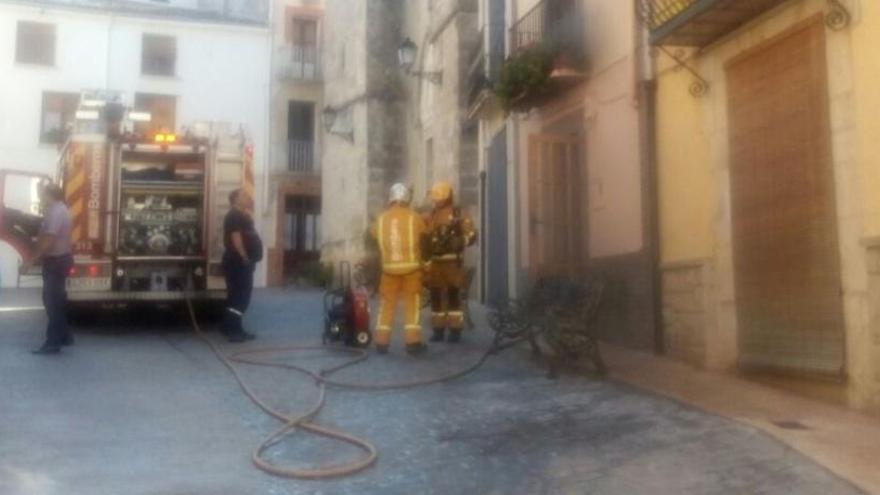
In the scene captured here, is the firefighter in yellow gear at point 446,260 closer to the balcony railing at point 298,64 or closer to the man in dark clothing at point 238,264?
the man in dark clothing at point 238,264

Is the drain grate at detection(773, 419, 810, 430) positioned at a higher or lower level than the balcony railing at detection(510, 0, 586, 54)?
lower

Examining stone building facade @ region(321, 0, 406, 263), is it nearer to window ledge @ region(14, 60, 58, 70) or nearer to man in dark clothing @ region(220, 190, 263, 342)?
window ledge @ region(14, 60, 58, 70)

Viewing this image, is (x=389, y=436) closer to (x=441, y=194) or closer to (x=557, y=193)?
(x=441, y=194)

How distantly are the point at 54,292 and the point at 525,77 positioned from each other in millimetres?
5961

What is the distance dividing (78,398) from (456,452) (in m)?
3.28

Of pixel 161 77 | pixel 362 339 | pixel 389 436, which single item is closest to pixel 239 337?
pixel 362 339

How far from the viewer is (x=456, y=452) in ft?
19.7

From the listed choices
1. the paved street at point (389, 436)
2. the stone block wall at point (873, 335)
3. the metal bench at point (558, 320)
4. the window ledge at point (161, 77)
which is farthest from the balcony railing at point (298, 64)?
the stone block wall at point (873, 335)

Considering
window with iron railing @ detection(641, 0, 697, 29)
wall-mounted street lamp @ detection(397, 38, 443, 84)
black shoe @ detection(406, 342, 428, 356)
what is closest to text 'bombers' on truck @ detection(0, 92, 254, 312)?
black shoe @ detection(406, 342, 428, 356)

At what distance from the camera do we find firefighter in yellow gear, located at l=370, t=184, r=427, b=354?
958 centimetres

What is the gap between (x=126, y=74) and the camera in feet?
95.1

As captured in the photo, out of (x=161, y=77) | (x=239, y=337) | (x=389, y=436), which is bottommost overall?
(x=389, y=436)

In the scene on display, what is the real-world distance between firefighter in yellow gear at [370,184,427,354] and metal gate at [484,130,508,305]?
5083 millimetres

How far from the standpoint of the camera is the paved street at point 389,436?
17.4 ft
